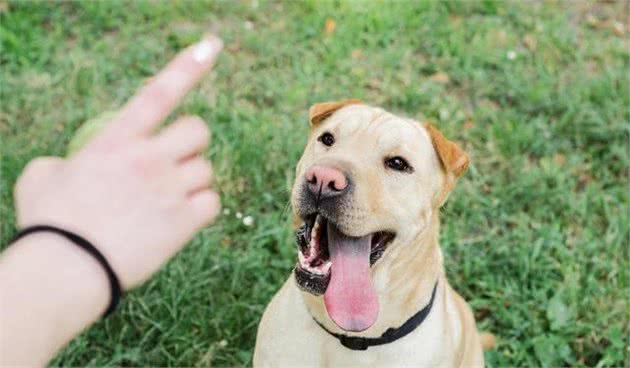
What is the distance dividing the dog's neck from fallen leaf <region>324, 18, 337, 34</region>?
2860mm

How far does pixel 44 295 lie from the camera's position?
128cm

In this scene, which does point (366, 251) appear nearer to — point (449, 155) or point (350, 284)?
point (350, 284)

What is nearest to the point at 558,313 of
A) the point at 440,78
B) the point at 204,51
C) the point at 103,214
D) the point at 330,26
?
the point at 440,78

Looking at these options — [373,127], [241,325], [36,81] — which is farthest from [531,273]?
[36,81]

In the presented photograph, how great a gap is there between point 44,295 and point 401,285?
1725 millimetres

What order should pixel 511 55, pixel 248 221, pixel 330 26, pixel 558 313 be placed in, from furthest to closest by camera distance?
1. pixel 330 26
2. pixel 511 55
3. pixel 248 221
4. pixel 558 313

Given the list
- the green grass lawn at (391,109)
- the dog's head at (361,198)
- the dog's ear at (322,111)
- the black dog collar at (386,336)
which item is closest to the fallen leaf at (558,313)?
the green grass lawn at (391,109)

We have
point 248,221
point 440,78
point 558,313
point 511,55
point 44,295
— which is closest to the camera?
point 44,295

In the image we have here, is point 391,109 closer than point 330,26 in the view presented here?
Yes

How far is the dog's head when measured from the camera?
101 inches

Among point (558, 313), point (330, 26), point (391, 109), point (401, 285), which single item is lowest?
point (558, 313)

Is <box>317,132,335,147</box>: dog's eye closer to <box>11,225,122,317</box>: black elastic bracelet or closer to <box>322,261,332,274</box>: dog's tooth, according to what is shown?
<box>322,261,332,274</box>: dog's tooth

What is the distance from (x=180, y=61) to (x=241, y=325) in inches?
99.7

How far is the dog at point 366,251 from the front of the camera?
260 cm
